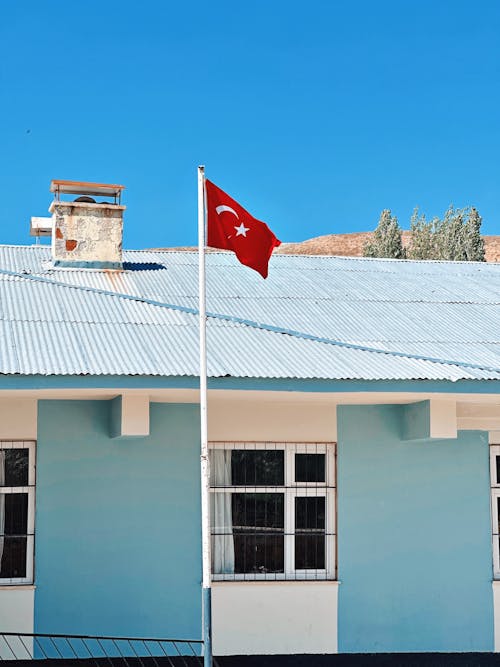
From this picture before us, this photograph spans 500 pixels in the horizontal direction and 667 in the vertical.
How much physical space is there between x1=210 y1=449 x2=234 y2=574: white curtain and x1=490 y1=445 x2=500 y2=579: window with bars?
282 cm

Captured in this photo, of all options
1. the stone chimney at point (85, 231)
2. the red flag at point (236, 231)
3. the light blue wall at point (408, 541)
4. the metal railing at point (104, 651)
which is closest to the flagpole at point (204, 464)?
the red flag at point (236, 231)

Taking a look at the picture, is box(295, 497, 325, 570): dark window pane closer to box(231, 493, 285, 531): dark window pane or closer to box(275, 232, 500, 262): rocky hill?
box(231, 493, 285, 531): dark window pane

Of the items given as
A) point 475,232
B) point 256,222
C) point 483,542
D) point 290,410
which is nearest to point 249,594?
point 290,410

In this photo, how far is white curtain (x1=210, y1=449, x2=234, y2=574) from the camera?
10547mm

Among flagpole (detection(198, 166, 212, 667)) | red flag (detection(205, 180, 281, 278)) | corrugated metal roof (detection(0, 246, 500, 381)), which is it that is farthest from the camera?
corrugated metal roof (detection(0, 246, 500, 381))

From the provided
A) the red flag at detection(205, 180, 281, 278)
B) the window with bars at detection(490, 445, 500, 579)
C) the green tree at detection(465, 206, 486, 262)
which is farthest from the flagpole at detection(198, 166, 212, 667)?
the green tree at detection(465, 206, 486, 262)

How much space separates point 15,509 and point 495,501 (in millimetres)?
4998

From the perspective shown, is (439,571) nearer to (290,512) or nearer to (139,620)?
(290,512)

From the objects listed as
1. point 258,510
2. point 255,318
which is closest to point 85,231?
point 255,318

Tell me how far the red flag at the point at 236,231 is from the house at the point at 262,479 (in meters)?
1.21

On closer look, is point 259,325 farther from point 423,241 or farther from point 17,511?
point 423,241

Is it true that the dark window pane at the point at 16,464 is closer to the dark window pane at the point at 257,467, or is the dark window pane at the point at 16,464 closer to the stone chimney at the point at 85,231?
the dark window pane at the point at 257,467

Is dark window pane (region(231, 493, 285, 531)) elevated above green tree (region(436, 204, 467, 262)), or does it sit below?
below

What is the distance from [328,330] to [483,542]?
275 cm
